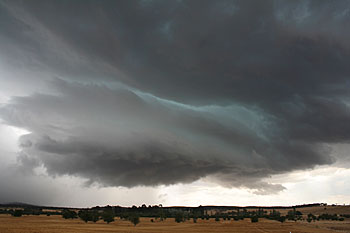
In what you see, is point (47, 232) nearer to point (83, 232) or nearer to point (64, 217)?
point (83, 232)

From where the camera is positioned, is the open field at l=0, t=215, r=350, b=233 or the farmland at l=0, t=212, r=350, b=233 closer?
the open field at l=0, t=215, r=350, b=233

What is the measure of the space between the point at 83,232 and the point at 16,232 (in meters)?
15.6

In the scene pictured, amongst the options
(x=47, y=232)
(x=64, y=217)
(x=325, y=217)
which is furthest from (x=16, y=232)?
(x=325, y=217)

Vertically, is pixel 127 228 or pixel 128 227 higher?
pixel 127 228

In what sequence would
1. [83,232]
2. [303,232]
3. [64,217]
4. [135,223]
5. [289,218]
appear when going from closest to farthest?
1. [83,232]
2. [303,232]
3. [135,223]
4. [64,217]
5. [289,218]

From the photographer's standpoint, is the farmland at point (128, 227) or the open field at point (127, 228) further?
the farmland at point (128, 227)

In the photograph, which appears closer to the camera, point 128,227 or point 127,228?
point 127,228

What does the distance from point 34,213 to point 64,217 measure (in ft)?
144

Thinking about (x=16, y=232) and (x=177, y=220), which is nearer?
(x=16, y=232)

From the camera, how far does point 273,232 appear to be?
9425 centimetres

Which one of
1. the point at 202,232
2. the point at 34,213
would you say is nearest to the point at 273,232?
the point at 202,232

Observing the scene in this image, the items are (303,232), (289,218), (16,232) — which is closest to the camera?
(16,232)

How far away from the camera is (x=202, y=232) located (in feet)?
306

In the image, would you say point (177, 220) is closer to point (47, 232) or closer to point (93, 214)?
point (93, 214)
